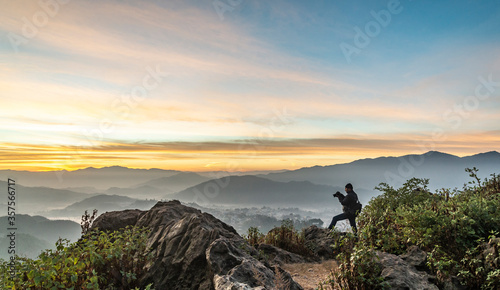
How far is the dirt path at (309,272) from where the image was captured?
27.5ft

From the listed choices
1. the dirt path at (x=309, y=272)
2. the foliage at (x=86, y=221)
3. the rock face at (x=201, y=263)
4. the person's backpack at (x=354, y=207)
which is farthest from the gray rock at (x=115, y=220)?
the person's backpack at (x=354, y=207)

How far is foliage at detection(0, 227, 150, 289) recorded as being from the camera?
5230mm

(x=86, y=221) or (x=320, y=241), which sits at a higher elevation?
(x=86, y=221)

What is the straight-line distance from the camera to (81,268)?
5.80 metres

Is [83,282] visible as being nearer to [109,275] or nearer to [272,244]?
[109,275]

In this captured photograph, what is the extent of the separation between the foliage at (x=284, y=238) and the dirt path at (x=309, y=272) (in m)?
1.40

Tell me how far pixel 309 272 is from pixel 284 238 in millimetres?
3174

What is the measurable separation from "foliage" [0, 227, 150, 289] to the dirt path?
4457mm

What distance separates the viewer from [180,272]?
6.43 meters

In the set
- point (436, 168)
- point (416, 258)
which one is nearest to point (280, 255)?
point (416, 258)

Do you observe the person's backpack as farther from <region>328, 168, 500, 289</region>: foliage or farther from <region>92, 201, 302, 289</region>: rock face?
<region>92, 201, 302, 289</region>: rock face

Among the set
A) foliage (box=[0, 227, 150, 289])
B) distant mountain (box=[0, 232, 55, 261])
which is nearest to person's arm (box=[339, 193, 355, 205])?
foliage (box=[0, 227, 150, 289])

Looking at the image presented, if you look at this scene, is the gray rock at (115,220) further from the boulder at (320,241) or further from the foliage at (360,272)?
the foliage at (360,272)

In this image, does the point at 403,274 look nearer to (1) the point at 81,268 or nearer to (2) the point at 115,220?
(1) the point at 81,268
